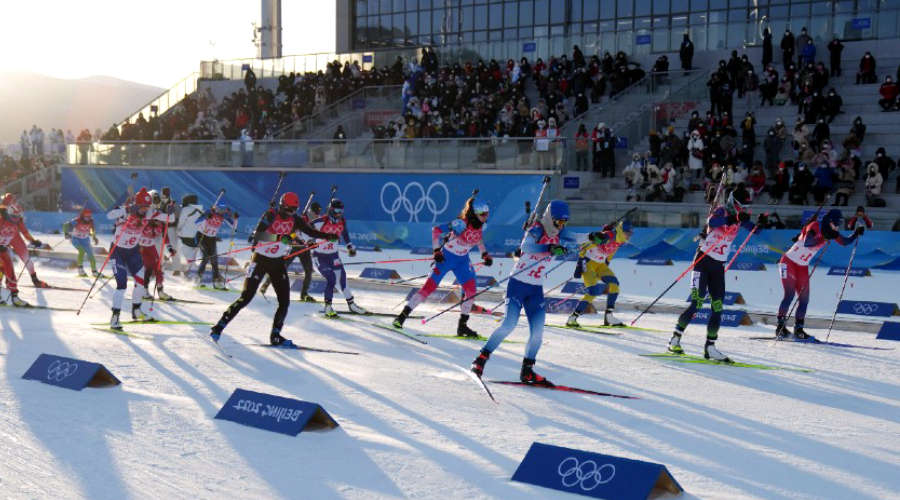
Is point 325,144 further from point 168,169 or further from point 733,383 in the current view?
point 733,383

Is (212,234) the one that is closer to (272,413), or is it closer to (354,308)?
(354,308)

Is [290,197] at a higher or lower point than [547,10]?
lower

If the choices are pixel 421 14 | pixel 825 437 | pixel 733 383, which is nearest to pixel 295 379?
pixel 733 383

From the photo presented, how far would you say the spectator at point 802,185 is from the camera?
989 inches

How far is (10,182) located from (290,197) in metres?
33.8

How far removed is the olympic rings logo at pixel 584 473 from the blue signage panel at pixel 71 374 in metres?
5.32

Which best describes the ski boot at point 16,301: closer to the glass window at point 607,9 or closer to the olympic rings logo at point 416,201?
the olympic rings logo at point 416,201

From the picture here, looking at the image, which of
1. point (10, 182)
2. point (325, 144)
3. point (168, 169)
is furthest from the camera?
point (10, 182)

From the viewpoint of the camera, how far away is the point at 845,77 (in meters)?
30.2

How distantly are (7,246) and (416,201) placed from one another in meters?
15.1

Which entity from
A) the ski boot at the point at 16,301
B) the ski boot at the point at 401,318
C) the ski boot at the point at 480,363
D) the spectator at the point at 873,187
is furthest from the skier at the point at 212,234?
the spectator at the point at 873,187

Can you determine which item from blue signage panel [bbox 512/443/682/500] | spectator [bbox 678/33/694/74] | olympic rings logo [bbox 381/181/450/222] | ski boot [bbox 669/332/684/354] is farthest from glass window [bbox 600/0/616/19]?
blue signage panel [bbox 512/443/682/500]

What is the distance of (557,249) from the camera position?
1029cm

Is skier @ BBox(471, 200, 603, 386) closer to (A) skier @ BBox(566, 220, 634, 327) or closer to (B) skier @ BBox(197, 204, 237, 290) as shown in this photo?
(A) skier @ BBox(566, 220, 634, 327)
